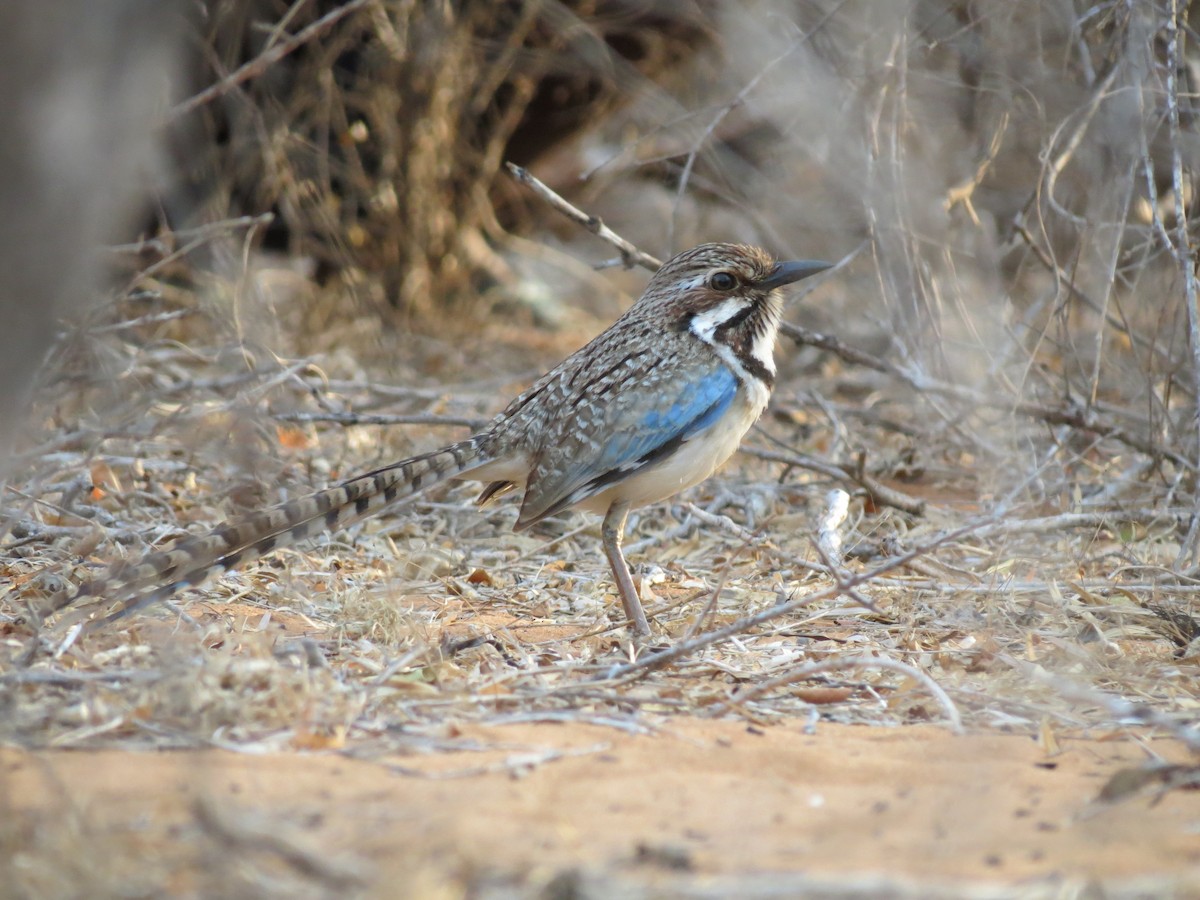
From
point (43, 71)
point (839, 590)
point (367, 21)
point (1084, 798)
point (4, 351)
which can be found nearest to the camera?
point (43, 71)

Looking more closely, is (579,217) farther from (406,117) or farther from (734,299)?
(406,117)

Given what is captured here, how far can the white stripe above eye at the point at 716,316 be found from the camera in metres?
5.93

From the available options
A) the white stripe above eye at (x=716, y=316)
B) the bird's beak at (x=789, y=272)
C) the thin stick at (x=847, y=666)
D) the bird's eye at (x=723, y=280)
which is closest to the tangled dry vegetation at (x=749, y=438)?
the thin stick at (x=847, y=666)

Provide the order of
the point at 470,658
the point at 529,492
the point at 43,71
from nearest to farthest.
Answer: the point at 43,71 → the point at 470,658 → the point at 529,492

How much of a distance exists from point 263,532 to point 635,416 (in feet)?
5.64

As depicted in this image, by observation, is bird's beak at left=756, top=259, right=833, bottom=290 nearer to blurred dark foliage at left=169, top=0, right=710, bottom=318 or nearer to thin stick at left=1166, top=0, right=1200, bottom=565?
thin stick at left=1166, top=0, right=1200, bottom=565

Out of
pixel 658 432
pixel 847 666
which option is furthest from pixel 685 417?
pixel 847 666

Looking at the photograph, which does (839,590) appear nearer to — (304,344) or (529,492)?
(529,492)

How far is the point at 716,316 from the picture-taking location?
19.6ft

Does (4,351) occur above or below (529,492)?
above

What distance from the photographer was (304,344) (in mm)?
10180

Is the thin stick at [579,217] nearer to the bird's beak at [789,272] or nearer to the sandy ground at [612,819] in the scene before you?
the bird's beak at [789,272]

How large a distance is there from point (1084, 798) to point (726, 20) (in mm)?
6821

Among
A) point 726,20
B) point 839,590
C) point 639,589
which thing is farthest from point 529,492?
point 726,20
